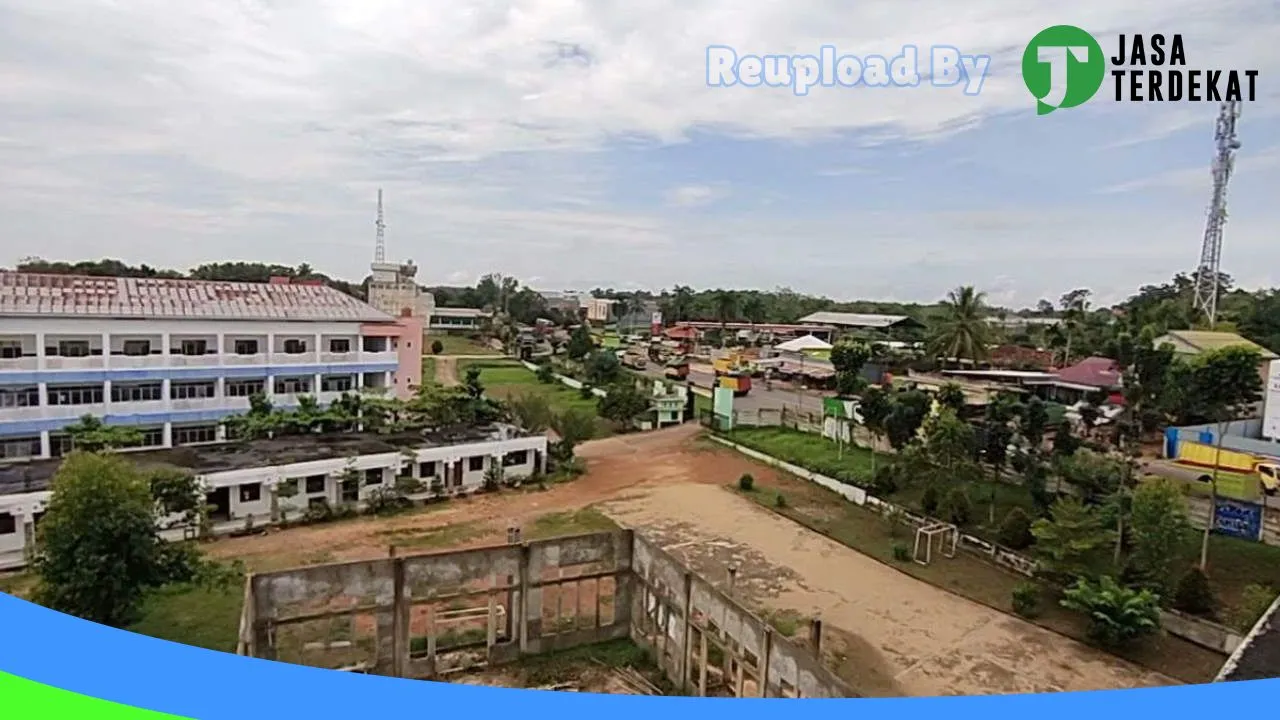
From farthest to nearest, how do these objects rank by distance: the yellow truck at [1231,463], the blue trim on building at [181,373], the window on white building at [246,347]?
the window on white building at [246,347] → the blue trim on building at [181,373] → the yellow truck at [1231,463]

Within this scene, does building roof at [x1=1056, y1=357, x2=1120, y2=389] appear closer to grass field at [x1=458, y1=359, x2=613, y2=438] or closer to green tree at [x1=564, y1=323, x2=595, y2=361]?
grass field at [x1=458, y1=359, x2=613, y2=438]

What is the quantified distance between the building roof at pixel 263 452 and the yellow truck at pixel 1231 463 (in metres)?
5.90

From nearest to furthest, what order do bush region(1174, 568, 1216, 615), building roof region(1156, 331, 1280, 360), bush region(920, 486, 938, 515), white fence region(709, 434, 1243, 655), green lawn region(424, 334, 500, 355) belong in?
white fence region(709, 434, 1243, 655), bush region(1174, 568, 1216, 615), bush region(920, 486, 938, 515), building roof region(1156, 331, 1280, 360), green lawn region(424, 334, 500, 355)

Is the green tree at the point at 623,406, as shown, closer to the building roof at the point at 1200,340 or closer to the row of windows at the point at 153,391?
the row of windows at the point at 153,391

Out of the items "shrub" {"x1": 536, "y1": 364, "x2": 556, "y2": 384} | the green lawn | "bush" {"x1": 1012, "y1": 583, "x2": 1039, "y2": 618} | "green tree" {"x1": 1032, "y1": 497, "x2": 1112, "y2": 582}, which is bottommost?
"bush" {"x1": 1012, "y1": 583, "x2": 1039, "y2": 618}

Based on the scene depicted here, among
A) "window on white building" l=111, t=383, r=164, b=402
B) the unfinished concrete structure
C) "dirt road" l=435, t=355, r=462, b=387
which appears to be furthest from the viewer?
"dirt road" l=435, t=355, r=462, b=387

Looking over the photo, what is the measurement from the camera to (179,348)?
27.3 feet

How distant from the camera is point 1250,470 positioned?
6723 mm

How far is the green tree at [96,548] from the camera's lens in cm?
439

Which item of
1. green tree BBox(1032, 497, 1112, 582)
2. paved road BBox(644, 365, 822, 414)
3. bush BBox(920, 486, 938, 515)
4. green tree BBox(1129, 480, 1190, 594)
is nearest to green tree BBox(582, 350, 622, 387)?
paved road BBox(644, 365, 822, 414)

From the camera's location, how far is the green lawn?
17255mm

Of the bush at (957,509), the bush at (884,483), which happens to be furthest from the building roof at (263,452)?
the bush at (957,509)

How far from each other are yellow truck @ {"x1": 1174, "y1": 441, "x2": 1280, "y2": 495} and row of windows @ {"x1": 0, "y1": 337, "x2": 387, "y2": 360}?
7889 mm

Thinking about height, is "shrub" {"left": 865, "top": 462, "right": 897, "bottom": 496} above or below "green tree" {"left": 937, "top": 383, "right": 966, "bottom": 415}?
below
